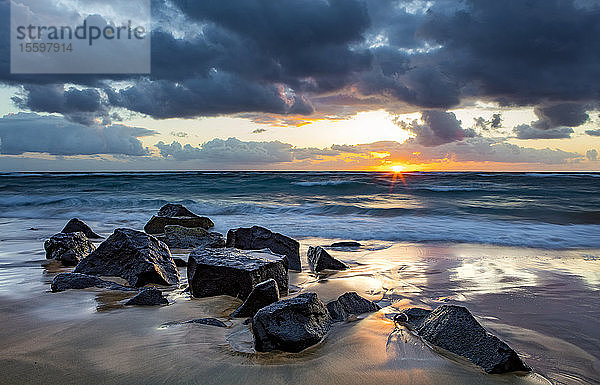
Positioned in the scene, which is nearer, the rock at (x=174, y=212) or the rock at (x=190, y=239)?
the rock at (x=190, y=239)

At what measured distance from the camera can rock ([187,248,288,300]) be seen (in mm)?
2993

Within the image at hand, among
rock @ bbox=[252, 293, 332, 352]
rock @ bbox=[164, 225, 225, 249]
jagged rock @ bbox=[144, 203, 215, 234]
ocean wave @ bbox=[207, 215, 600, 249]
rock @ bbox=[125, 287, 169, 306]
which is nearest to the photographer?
rock @ bbox=[252, 293, 332, 352]

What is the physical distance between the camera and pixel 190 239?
239 inches

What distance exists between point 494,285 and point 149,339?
3.21 meters

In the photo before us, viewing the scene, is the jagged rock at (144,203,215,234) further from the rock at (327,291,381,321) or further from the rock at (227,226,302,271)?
the rock at (327,291,381,321)

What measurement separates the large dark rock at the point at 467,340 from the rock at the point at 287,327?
2.17 ft

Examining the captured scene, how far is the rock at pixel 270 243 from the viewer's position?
4465 millimetres

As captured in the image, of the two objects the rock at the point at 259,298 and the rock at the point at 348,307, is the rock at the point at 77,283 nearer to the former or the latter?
the rock at the point at 259,298

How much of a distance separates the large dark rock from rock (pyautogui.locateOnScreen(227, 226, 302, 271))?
7.28 ft

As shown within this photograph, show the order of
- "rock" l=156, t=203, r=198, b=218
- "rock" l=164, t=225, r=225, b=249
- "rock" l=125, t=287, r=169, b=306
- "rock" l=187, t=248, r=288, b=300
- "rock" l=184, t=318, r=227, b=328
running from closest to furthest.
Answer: "rock" l=184, t=318, r=227, b=328 < "rock" l=125, t=287, r=169, b=306 < "rock" l=187, t=248, r=288, b=300 < "rock" l=164, t=225, r=225, b=249 < "rock" l=156, t=203, r=198, b=218

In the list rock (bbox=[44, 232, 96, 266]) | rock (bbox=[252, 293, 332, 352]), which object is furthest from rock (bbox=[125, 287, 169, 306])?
rock (bbox=[44, 232, 96, 266])

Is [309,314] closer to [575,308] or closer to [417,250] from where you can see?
[575,308]

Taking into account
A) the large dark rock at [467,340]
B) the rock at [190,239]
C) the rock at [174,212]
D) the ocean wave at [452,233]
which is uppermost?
A: the large dark rock at [467,340]

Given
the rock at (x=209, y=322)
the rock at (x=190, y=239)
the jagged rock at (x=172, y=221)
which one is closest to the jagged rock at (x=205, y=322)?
the rock at (x=209, y=322)
